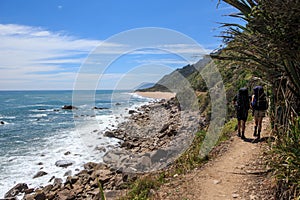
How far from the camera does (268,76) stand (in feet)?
15.5

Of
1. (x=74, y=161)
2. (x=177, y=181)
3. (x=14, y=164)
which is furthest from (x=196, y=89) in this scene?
(x=177, y=181)

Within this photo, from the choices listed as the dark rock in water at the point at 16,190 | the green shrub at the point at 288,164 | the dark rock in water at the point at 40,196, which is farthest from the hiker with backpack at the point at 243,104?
the dark rock in water at the point at 16,190

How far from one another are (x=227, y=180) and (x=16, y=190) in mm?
9389

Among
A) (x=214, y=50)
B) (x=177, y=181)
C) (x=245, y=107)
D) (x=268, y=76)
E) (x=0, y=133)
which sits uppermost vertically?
(x=214, y=50)

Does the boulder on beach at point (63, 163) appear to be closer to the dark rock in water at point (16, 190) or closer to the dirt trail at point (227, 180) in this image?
the dark rock in water at point (16, 190)

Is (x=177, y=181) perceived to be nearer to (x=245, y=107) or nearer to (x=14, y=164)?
(x=245, y=107)

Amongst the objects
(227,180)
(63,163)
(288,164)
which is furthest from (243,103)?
(63,163)

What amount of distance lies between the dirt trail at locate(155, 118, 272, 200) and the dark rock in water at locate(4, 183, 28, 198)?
7960 mm

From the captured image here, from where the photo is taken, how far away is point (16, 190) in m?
11.6

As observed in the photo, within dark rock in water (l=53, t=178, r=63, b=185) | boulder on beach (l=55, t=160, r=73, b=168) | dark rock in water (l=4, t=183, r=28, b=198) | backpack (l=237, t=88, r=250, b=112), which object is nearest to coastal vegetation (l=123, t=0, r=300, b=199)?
backpack (l=237, t=88, r=250, b=112)

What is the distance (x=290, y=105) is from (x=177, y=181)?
9.86 ft

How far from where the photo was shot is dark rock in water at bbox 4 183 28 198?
37.2 feet

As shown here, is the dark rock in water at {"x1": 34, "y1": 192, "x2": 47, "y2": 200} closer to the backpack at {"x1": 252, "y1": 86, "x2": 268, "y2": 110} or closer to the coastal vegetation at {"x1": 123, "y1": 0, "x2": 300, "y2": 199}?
the backpack at {"x1": 252, "y1": 86, "x2": 268, "y2": 110}

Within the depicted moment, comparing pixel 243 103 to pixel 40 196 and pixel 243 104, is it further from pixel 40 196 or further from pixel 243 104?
pixel 40 196
